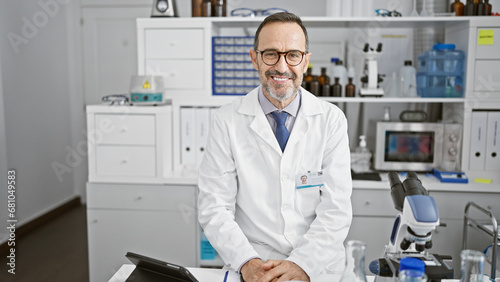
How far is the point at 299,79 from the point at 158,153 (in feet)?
4.49

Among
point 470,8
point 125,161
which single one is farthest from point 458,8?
point 125,161

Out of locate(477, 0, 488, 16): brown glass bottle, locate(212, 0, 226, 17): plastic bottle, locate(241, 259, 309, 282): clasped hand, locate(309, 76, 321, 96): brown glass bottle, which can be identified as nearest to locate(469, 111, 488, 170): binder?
locate(477, 0, 488, 16): brown glass bottle

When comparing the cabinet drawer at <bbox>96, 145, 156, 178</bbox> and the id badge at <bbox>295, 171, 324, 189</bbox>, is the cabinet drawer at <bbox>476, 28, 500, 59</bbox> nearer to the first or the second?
the id badge at <bbox>295, 171, 324, 189</bbox>

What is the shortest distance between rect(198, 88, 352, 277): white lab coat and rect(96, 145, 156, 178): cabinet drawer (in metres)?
1.13

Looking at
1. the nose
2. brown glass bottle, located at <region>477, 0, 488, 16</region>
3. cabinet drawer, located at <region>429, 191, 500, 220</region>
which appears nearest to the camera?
the nose

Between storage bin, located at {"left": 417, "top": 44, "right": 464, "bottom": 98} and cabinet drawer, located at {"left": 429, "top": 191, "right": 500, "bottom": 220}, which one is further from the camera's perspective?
storage bin, located at {"left": 417, "top": 44, "right": 464, "bottom": 98}

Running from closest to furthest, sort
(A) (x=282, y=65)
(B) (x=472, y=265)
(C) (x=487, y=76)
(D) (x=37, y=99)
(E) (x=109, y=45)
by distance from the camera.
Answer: (B) (x=472, y=265)
(A) (x=282, y=65)
(C) (x=487, y=76)
(D) (x=37, y=99)
(E) (x=109, y=45)

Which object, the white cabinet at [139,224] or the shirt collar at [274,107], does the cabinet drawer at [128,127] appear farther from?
the shirt collar at [274,107]

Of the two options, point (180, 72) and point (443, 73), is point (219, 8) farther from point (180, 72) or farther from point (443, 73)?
point (443, 73)

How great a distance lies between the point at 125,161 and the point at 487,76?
2.25 metres

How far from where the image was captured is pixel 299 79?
1601 mm

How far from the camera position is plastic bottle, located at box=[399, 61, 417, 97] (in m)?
2.90

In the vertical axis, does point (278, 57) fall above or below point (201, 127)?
above

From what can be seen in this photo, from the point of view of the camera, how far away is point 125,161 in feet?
9.00
